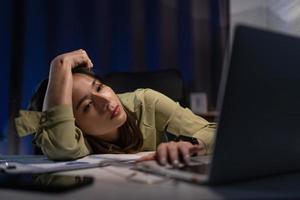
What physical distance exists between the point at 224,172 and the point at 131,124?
0.75 m

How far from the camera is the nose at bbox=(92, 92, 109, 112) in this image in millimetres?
1055

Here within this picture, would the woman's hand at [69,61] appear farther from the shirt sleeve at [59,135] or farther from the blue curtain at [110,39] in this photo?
the blue curtain at [110,39]

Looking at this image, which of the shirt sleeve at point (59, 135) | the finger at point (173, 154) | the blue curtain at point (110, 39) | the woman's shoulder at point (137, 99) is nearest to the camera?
the finger at point (173, 154)

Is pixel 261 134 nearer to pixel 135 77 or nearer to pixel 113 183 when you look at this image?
pixel 113 183

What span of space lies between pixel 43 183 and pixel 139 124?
0.79 m

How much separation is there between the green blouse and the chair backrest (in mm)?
293

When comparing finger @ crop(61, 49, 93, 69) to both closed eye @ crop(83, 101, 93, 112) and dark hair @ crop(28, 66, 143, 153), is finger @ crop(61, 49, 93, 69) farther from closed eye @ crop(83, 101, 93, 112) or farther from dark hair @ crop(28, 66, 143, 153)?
closed eye @ crop(83, 101, 93, 112)

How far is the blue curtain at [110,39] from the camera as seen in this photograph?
2.28m

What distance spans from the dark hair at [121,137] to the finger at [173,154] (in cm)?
53

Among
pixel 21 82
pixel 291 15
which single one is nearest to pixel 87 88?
pixel 291 15

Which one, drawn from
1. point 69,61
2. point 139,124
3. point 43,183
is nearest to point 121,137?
point 139,124

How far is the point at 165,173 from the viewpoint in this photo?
21.8 inches

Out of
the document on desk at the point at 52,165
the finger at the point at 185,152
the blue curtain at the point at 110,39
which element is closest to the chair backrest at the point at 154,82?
the blue curtain at the point at 110,39

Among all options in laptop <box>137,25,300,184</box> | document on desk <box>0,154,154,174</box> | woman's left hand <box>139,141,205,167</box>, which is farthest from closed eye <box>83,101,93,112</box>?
Result: laptop <box>137,25,300,184</box>
